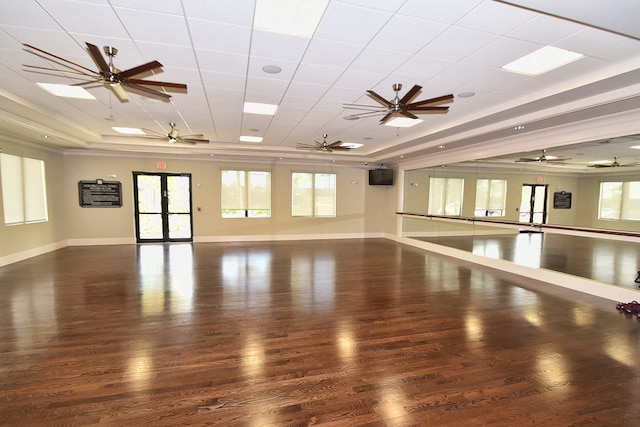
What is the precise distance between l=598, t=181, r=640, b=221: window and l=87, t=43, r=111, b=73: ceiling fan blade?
7276mm

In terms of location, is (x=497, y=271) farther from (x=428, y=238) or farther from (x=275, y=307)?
(x=275, y=307)

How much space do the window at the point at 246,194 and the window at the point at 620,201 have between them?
8484 millimetres

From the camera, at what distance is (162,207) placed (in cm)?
945

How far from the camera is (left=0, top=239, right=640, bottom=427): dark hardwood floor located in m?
2.06

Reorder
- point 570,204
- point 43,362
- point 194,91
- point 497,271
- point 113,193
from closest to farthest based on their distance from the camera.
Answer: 1. point 43,362
2. point 194,91
3. point 570,204
4. point 497,271
5. point 113,193

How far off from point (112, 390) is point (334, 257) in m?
5.56

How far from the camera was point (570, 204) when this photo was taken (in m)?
5.38

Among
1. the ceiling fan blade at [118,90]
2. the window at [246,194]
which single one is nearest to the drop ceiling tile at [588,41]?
the ceiling fan blade at [118,90]

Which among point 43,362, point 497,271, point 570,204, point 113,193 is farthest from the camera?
point 113,193

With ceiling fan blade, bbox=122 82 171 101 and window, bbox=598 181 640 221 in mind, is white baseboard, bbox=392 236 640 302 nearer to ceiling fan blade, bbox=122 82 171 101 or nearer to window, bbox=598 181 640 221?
window, bbox=598 181 640 221

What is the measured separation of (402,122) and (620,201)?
3.81 m

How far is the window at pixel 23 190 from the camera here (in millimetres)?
6410

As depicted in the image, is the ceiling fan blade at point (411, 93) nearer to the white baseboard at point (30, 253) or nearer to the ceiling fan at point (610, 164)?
the ceiling fan at point (610, 164)

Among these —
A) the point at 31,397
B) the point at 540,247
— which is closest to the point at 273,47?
the point at 31,397
